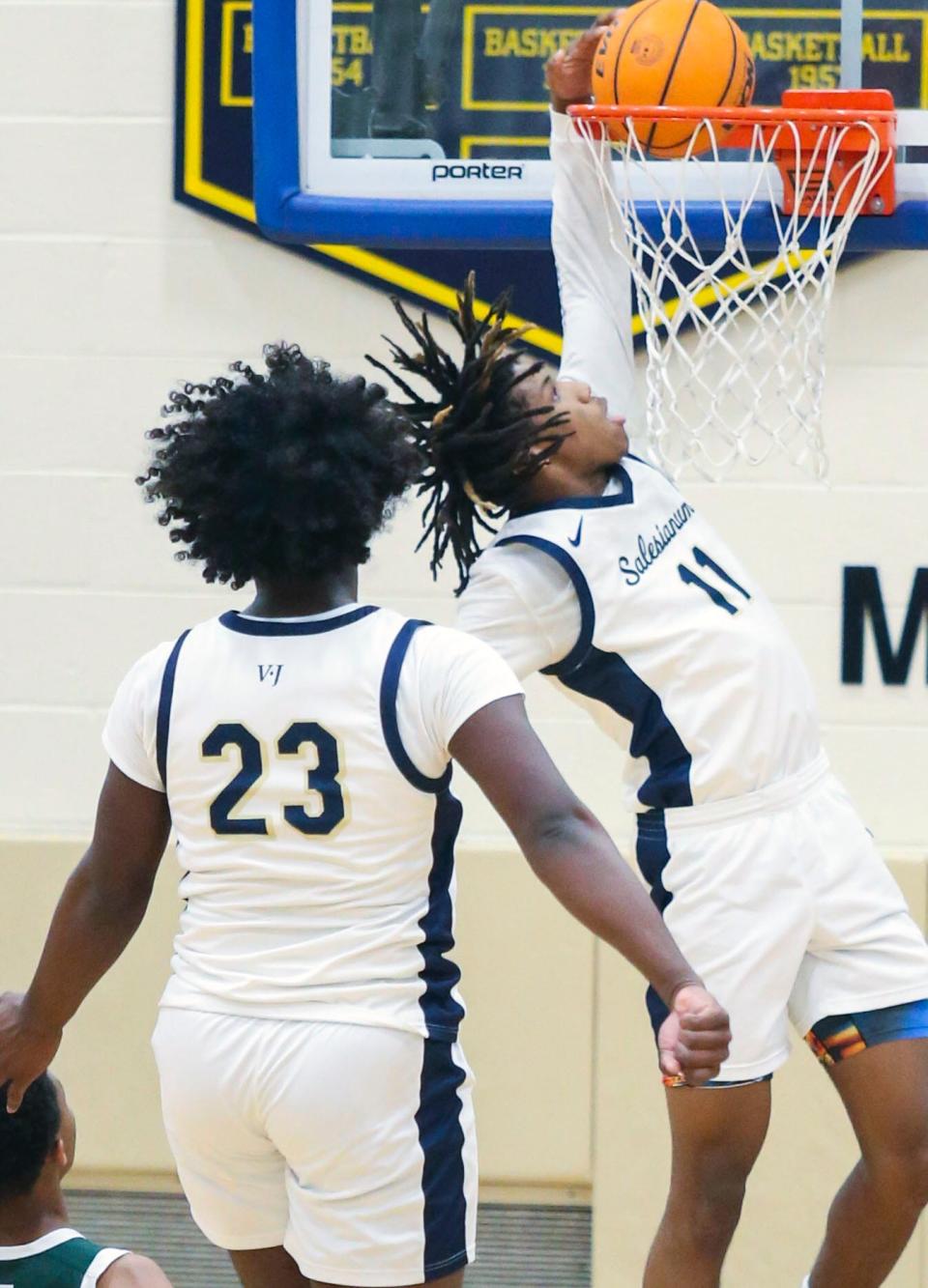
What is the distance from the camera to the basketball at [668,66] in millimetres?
2852

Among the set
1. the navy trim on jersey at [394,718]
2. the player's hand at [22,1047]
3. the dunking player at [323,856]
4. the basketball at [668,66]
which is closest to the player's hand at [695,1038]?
the dunking player at [323,856]

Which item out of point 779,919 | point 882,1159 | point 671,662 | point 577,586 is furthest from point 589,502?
point 882,1159

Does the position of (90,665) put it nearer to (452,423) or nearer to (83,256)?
(83,256)

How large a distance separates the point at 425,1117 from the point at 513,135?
2065 mm

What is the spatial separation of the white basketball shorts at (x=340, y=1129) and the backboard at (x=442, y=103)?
5.48ft

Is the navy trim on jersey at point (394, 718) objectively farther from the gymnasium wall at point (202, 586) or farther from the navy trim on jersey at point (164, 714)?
the gymnasium wall at point (202, 586)

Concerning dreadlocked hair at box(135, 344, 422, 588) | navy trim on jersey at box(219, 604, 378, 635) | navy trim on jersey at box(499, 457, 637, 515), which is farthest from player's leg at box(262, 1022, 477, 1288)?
navy trim on jersey at box(499, 457, 637, 515)

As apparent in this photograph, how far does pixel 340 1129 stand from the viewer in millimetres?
1880

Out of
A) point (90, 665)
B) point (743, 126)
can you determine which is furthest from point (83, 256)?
point (743, 126)

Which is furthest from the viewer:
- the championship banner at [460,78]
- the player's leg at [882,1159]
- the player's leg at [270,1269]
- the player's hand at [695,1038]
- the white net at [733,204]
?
the championship banner at [460,78]

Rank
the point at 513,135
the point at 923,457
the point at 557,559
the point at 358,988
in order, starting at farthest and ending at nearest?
the point at 923,457
the point at 513,135
the point at 557,559
the point at 358,988

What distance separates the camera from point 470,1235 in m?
1.97

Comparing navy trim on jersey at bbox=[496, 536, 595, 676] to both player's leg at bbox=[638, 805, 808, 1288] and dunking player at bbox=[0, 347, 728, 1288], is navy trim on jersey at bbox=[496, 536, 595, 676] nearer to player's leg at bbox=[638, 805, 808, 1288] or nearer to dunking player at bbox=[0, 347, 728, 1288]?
player's leg at bbox=[638, 805, 808, 1288]

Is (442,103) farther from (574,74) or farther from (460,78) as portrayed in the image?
(574,74)
